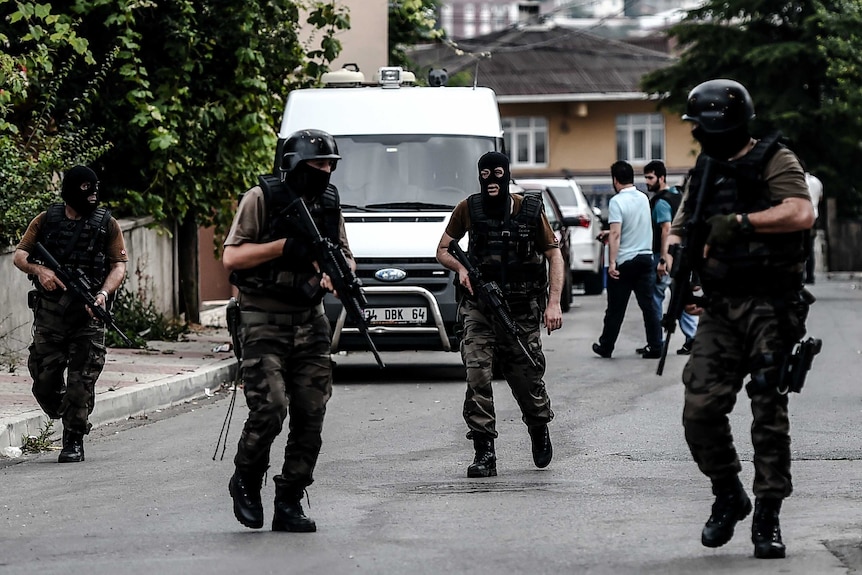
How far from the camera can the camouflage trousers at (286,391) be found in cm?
678

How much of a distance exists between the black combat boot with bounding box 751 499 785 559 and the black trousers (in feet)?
30.6

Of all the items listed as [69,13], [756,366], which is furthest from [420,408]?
[69,13]

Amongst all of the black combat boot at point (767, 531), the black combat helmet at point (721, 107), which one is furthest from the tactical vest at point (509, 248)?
the black combat boot at point (767, 531)

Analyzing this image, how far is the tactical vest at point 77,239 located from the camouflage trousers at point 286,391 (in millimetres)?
3130

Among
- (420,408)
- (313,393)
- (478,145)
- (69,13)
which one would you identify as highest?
(69,13)

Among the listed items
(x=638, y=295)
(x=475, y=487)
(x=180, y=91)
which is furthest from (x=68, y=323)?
(x=180, y=91)

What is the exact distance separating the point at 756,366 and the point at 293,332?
1.94 meters

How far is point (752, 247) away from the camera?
6.26 meters

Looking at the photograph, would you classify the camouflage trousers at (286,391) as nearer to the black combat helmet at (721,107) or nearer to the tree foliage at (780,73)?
the black combat helmet at (721,107)

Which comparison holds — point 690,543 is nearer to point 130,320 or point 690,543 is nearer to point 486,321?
point 486,321

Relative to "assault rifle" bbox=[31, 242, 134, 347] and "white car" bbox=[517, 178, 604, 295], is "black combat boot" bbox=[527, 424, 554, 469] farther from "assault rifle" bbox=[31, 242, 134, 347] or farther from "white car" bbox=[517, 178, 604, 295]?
"white car" bbox=[517, 178, 604, 295]

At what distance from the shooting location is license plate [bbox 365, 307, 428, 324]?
13.4 meters

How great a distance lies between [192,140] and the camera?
Answer: 17594mm

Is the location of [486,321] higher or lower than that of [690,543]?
higher
